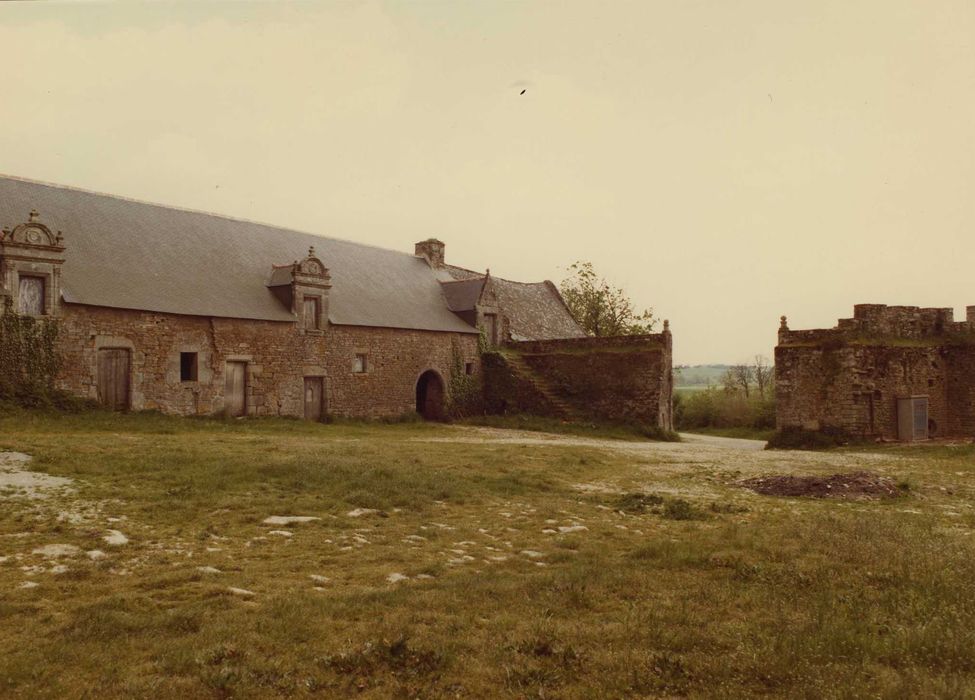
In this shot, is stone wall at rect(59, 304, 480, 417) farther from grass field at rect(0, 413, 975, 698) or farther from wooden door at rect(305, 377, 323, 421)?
grass field at rect(0, 413, 975, 698)

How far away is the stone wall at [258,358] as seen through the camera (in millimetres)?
22125

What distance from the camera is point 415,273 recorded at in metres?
36.5

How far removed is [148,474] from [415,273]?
2590 centimetres

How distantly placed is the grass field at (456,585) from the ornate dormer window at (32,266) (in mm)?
10600

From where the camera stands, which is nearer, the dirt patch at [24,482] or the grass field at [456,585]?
the grass field at [456,585]

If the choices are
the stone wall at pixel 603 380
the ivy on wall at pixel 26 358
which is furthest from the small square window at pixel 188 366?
the stone wall at pixel 603 380

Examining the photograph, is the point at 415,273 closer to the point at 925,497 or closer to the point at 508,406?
the point at 508,406

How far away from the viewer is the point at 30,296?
21.3 m

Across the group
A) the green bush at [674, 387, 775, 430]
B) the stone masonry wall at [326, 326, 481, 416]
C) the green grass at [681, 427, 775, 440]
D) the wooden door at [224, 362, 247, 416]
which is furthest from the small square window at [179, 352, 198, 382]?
the green bush at [674, 387, 775, 430]

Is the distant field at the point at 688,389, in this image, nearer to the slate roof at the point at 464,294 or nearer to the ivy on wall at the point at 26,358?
the slate roof at the point at 464,294

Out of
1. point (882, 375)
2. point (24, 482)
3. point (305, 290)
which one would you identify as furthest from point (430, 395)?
point (24, 482)

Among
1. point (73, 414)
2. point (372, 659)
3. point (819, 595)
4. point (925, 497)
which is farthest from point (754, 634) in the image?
point (73, 414)

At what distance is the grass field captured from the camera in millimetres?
4668

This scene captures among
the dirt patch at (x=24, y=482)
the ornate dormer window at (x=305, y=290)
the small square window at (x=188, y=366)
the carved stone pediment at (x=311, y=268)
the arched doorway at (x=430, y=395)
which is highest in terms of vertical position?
the carved stone pediment at (x=311, y=268)
